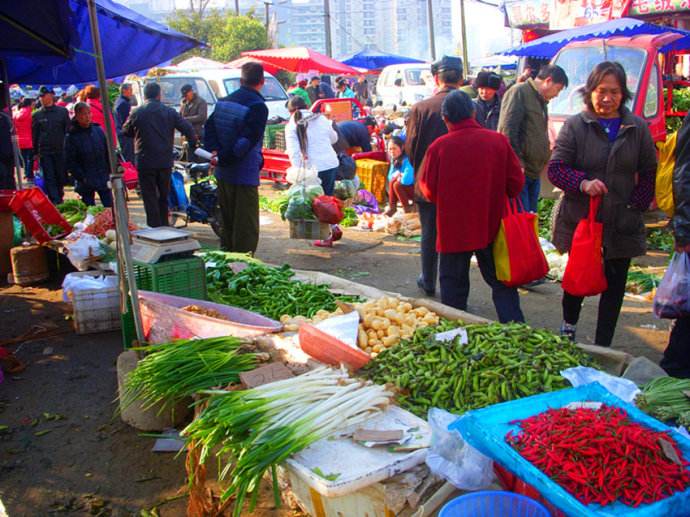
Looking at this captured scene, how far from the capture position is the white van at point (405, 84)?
27.9 metres

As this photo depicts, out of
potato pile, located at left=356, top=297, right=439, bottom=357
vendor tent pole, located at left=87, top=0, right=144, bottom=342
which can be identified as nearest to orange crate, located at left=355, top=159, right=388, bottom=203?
potato pile, located at left=356, top=297, right=439, bottom=357

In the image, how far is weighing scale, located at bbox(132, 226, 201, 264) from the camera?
5.50 meters

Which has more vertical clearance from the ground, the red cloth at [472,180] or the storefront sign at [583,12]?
the storefront sign at [583,12]

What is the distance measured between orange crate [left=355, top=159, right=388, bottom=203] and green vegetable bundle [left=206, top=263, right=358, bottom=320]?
19.0ft

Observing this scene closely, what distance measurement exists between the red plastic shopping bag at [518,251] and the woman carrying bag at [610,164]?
350mm

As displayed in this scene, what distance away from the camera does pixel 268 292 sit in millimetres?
5793

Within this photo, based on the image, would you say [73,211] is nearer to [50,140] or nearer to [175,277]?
[50,140]

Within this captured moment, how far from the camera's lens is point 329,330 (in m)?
4.34

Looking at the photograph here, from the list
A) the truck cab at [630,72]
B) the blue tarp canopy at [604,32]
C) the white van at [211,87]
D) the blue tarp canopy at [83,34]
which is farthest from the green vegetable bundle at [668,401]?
the white van at [211,87]

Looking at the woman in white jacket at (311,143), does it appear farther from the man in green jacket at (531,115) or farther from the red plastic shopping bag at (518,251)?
the red plastic shopping bag at (518,251)

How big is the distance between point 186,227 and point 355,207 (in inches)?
111

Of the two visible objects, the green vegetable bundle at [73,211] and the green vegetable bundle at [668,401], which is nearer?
the green vegetable bundle at [668,401]

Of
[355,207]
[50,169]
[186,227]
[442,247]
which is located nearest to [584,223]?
[442,247]

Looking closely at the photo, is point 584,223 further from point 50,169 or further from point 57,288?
point 50,169
